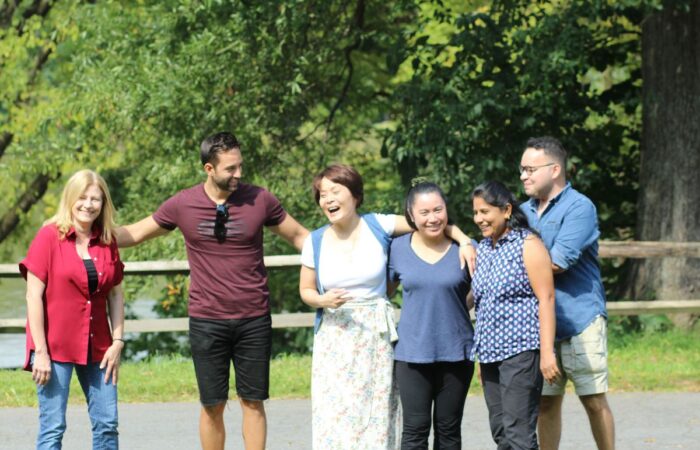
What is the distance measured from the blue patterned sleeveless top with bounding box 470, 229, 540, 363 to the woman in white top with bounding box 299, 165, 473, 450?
0.22 m

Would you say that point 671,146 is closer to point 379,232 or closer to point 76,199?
point 379,232

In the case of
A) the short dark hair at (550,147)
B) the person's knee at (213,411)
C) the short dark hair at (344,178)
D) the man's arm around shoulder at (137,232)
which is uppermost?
the short dark hair at (550,147)

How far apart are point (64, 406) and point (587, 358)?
2.58 metres

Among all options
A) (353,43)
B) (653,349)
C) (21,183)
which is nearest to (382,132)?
(353,43)

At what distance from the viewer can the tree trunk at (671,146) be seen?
46.3 feet

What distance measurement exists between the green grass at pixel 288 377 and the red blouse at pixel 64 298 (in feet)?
12.2

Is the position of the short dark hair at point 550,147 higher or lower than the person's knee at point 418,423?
higher

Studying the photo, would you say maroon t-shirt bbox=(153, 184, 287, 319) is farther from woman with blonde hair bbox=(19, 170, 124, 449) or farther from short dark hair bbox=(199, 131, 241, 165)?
woman with blonde hair bbox=(19, 170, 124, 449)

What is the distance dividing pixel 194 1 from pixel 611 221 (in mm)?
5707

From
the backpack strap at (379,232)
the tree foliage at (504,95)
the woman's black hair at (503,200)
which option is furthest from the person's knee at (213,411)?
the tree foliage at (504,95)

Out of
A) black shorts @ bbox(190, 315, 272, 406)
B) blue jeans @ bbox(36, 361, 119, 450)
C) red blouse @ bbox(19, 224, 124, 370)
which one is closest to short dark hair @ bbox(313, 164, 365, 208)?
black shorts @ bbox(190, 315, 272, 406)

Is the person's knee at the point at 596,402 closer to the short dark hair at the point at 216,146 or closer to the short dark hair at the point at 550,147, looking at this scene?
the short dark hair at the point at 550,147

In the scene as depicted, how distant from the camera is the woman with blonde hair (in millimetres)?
6242

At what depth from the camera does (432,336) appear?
630cm
